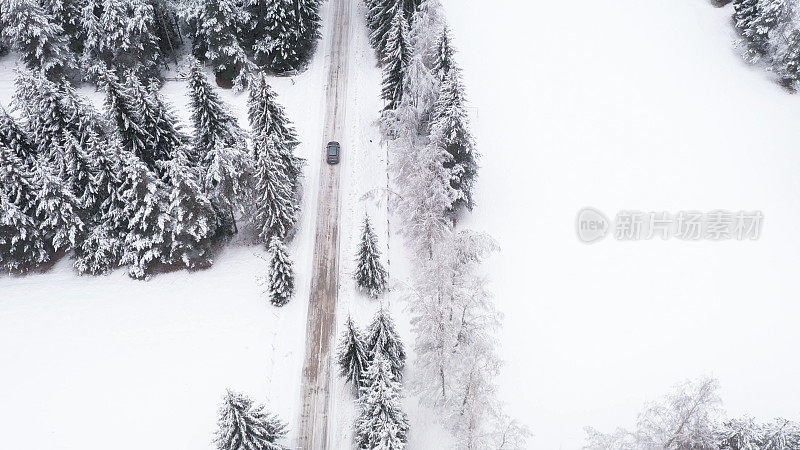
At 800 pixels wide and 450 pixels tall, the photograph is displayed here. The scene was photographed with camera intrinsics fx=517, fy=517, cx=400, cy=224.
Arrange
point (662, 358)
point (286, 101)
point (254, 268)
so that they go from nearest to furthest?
point (662, 358)
point (254, 268)
point (286, 101)

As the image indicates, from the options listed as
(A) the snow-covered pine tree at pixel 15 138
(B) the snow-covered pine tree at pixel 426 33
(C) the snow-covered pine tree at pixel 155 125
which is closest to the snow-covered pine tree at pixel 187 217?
(C) the snow-covered pine tree at pixel 155 125

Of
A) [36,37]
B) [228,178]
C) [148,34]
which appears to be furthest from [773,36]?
[36,37]

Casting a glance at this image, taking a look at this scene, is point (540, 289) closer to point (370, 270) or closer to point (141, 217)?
point (370, 270)

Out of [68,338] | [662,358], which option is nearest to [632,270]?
[662,358]

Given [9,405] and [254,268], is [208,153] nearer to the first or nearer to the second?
[254,268]

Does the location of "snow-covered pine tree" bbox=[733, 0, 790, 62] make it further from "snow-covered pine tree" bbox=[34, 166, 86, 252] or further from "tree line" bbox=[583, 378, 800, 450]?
"snow-covered pine tree" bbox=[34, 166, 86, 252]

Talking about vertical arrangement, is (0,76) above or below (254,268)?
above
